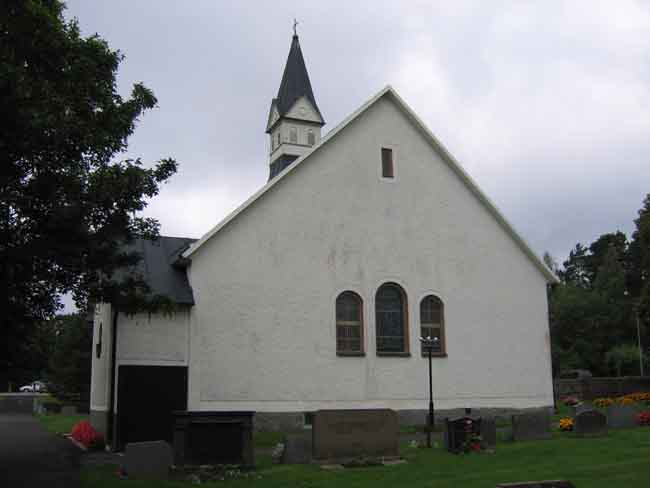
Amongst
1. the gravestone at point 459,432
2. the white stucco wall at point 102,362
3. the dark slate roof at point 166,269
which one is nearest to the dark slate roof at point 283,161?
the dark slate roof at point 166,269

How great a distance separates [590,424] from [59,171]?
15240 millimetres

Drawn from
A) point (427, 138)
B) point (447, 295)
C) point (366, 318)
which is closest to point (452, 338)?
point (447, 295)

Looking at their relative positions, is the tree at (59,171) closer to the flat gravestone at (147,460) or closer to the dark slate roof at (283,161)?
the flat gravestone at (147,460)

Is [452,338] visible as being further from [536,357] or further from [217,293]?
[217,293]

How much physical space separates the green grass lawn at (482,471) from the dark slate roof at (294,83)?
1065 inches

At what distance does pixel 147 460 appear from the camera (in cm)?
1499

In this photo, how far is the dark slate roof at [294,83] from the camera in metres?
41.2

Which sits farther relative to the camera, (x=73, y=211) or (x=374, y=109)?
(x=374, y=109)

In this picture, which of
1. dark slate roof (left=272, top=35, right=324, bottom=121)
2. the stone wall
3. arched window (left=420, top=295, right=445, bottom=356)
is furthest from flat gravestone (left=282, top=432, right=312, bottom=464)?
dark slate roof (left=272, top=35, right=324, bottom=121)

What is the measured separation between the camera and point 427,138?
26438mm

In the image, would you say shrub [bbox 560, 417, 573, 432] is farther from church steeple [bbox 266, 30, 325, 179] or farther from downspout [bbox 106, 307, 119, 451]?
church steeple [bbox 266, 30, 325, 179]

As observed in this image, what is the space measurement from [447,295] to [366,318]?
3.40 metres

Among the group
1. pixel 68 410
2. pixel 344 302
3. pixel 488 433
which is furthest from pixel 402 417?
pixel 68 410

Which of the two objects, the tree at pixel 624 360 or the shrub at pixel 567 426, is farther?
the tree at pixel 624 360
